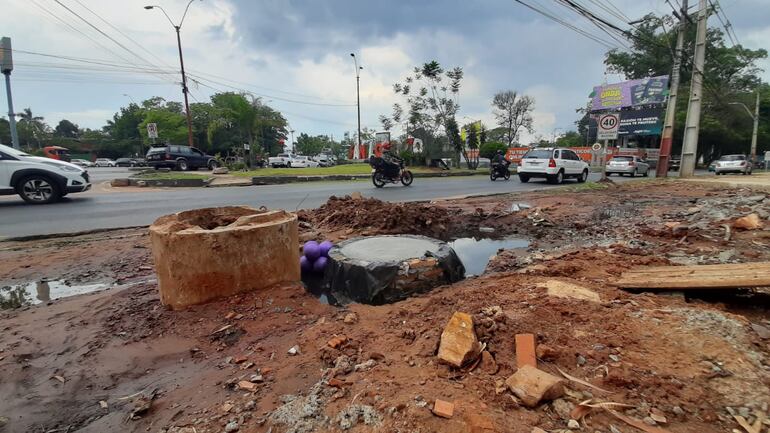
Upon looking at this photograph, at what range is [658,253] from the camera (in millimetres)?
4922

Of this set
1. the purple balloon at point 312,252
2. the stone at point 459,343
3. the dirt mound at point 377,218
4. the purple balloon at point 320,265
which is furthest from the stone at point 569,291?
the dirt mound at point 377,218

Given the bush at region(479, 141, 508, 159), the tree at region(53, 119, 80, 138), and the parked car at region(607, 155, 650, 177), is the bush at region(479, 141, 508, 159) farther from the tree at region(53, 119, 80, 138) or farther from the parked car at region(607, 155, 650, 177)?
the tree at region(53, 119, 80, 138)

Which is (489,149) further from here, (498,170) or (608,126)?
(608,126)

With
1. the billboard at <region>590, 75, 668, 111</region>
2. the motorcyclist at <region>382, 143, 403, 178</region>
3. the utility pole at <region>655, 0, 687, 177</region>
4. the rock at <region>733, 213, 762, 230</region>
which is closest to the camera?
the rock at <region>733, 213, 762, 230</region>

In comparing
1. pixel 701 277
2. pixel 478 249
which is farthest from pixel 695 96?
pixel 701 277

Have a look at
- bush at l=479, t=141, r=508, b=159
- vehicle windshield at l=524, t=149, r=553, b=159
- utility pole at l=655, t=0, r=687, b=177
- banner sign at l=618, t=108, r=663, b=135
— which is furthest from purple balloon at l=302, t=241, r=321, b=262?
banner sign at l=618, t=108, r=663, b=135

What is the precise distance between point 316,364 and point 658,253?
4589mm

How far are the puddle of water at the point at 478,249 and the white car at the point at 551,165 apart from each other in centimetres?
1128

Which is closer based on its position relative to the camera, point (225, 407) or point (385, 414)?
point (385, 414)

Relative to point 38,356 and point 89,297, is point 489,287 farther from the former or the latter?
point 89,297

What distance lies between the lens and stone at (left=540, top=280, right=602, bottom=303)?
3.22 metres

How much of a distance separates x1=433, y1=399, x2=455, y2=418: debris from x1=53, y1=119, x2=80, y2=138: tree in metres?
95.1

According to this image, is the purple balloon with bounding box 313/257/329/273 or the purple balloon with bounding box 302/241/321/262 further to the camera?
the purple balloon with bounding box 302/241/321/262

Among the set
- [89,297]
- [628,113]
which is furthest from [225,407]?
[628,113]
